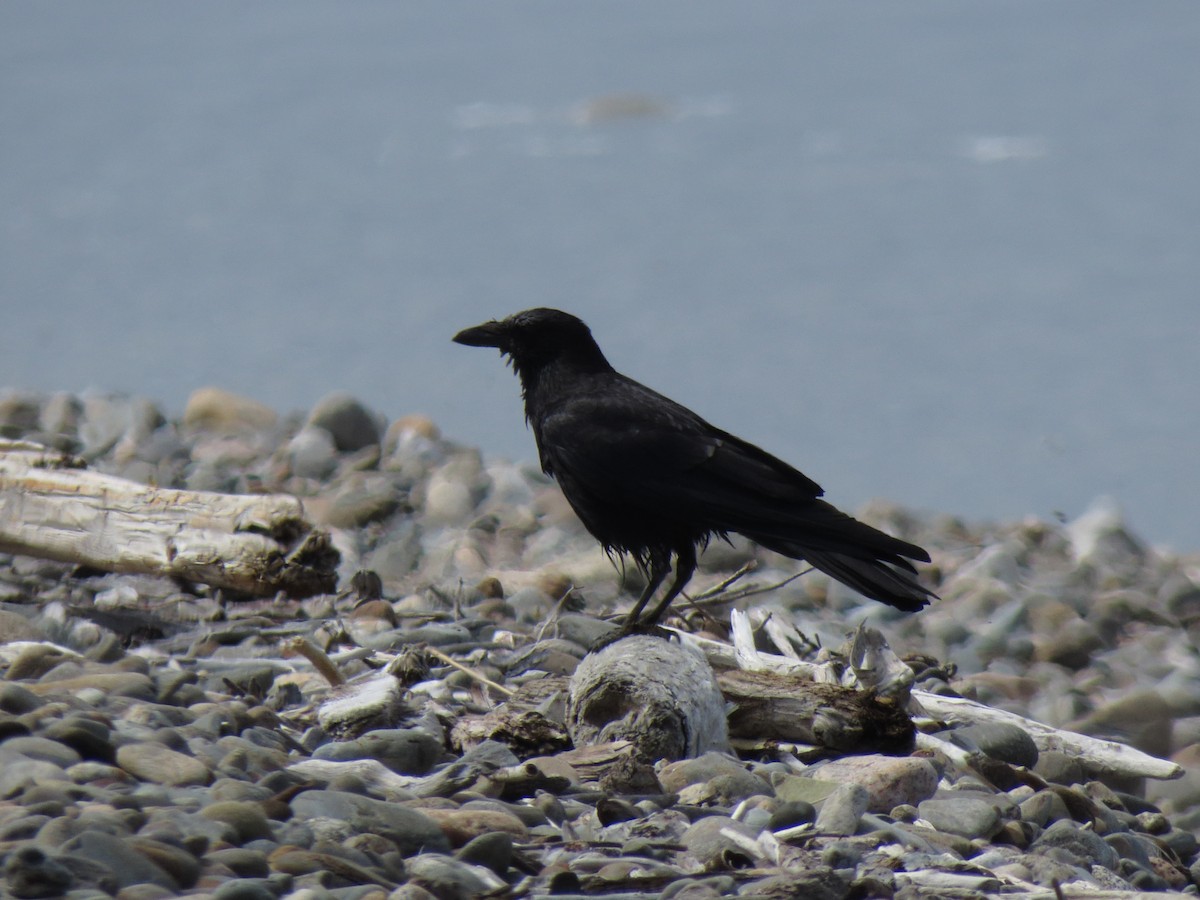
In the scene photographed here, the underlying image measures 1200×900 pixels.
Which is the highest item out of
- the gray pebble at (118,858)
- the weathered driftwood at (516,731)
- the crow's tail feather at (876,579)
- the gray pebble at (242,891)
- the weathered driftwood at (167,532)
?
the weathered driftwood at (167,532)

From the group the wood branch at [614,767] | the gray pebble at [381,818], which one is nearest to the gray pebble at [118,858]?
the gray pebble at [381,818]

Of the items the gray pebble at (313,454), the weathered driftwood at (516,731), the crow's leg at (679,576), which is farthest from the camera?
the gray pebble at (313,454)

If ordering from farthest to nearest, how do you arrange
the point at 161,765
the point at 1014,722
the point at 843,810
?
the point at 1014,722 → the point at 843,810 → the point at 161,765

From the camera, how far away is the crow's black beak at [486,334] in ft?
15.3

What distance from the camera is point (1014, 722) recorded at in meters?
4.10

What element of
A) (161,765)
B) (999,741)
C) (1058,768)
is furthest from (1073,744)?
(161,765)

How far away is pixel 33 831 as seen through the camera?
242 centimetres

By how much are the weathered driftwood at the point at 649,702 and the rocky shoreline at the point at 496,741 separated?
10 cm

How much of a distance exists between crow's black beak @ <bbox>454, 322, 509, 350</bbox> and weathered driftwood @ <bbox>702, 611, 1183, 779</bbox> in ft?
3.88

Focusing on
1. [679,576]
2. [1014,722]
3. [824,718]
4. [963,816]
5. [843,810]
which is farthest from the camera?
[679,576]

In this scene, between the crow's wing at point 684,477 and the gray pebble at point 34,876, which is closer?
the gray pebble at point 34,876

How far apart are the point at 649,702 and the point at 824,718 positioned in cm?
52

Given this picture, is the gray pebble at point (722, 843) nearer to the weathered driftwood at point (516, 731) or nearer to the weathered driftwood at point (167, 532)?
the weathered driftwood at point (516, 731)

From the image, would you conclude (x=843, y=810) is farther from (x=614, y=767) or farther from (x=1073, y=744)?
(x=1073, y=744)
